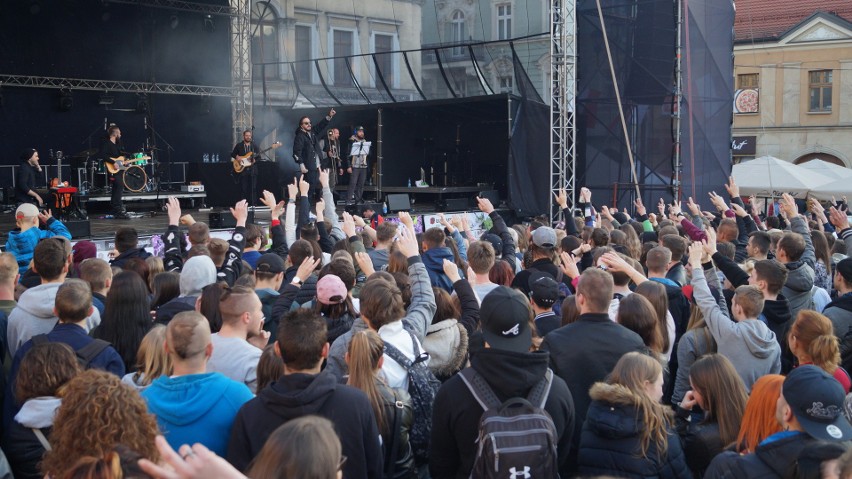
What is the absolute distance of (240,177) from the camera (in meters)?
15.3

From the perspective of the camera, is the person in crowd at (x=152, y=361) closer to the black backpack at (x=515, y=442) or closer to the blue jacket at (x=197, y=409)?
the blue jacket at (x=197, y=409)

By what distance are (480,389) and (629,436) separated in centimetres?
55

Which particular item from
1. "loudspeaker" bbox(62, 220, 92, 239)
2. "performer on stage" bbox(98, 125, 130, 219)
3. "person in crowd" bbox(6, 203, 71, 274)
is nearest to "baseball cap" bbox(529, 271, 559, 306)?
"person in crowd" bbox(6, 203, 71, 274)

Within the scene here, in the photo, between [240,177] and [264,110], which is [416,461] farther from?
[264,110]

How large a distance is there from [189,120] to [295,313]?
1625 centimetres

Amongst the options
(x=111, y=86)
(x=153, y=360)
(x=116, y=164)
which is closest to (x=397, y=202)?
(x=116, y=164)

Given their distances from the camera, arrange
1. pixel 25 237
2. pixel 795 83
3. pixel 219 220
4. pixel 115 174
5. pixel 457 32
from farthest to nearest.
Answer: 1. pixel 795 83
2. pixel 457 32
3. pixel 115 174
4. pixel 219 220
5. pixel 25 237

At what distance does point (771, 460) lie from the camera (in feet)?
7.88

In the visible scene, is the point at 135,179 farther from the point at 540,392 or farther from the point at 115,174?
the point at 540,392

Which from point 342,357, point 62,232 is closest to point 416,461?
point 342,357

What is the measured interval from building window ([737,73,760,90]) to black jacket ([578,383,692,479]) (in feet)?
107

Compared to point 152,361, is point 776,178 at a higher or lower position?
higher

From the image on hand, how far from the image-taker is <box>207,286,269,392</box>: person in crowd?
11.0 feet

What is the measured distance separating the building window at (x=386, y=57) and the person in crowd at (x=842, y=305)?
1309 centimetres
